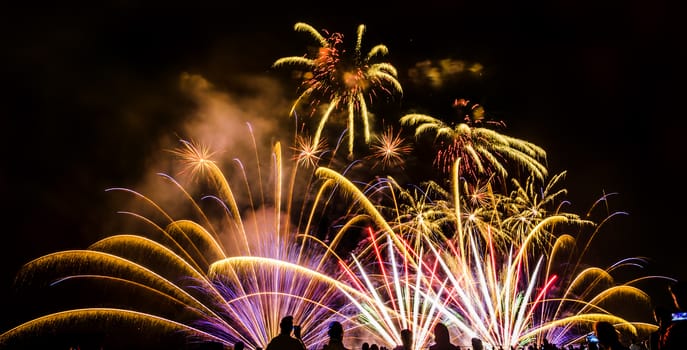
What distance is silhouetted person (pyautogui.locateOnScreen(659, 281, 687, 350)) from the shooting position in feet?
15.4

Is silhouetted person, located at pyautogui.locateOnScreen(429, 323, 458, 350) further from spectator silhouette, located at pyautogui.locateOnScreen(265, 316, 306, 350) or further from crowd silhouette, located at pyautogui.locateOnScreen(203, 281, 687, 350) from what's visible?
spectator silhouette, located at pyautogui.locateOnScreen(265, 316, 306, 350)

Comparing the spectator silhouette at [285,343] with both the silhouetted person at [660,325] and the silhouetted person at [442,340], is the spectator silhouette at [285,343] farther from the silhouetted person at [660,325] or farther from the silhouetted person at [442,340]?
the silhouetted person at [660,325]

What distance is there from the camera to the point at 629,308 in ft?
143

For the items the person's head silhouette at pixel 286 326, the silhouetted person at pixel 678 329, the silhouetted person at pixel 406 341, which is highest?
the person's head silhouette at pixel 286 326

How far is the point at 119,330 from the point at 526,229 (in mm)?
34302

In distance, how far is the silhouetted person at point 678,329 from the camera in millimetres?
4681

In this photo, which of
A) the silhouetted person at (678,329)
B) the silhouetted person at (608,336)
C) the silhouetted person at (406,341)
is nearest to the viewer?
the silhouetted person at (678,329)

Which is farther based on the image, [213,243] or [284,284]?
[284,284]

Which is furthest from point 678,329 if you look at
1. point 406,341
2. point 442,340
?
point 406,341

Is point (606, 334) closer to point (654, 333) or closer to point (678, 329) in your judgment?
point (678, 329)

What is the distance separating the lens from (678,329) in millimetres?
4727

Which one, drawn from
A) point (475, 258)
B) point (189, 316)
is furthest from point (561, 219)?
point (189, 316)

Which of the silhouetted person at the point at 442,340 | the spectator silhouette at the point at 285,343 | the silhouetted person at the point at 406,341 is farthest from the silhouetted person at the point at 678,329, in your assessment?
the spectator silhouette at the point at 285,343

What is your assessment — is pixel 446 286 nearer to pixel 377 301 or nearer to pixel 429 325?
pixel 429 325
